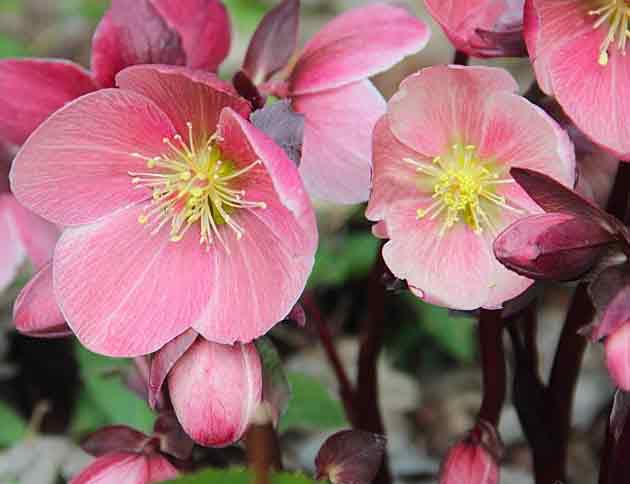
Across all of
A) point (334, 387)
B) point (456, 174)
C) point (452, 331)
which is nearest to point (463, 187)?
point (456, 174)

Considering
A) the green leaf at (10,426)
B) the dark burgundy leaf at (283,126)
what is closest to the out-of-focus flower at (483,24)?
the dark burgundy leaf at (283,126)

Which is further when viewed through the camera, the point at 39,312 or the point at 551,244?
the point at 39,312

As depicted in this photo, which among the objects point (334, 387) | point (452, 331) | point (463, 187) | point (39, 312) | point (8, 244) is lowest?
point (334, 387)

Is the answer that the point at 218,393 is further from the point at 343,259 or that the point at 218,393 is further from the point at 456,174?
the point at 343,259

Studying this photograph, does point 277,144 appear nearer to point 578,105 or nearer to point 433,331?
point 578,105

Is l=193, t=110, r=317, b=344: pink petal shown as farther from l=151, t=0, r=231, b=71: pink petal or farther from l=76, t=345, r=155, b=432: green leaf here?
l=76, t=345, r=155, b=432: green leaf

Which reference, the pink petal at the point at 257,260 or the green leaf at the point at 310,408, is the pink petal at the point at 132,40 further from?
the green leaf at the point at 310,408

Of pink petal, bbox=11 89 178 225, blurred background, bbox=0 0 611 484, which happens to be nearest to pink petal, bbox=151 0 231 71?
pink petal, bbox=11 89 178 225
